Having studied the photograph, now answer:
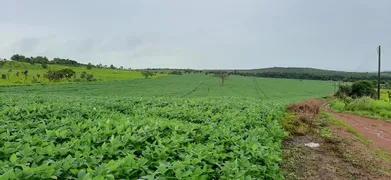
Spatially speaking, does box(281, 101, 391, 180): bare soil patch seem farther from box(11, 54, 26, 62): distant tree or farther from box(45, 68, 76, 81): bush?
box(11, 54, 26, 62): distant tree

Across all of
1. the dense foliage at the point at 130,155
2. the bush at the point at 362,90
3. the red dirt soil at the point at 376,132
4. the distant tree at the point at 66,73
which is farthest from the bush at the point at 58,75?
the bush at the point at 362,90

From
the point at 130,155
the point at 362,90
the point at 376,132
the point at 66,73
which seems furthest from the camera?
the point at 66,73

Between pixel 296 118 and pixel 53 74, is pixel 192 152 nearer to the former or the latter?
pixel 296 118

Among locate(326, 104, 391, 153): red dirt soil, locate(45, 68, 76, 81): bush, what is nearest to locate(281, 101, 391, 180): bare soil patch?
locate(326, 104, 391, 153): red dirt soil

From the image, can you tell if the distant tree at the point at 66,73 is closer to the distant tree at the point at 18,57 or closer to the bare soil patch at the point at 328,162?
the distant tree at the point at 18,57

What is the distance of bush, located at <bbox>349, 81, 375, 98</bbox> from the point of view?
3578 centimetres

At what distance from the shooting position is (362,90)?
36.6 metres

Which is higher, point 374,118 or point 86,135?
point 86,135

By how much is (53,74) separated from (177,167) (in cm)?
5590

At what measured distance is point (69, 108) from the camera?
5625 millimetres

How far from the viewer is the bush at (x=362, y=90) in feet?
117

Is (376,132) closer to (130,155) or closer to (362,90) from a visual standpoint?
(130,155)

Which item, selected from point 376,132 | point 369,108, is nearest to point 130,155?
point 376,132

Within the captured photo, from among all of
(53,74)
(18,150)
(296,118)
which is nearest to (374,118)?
(296,118)
